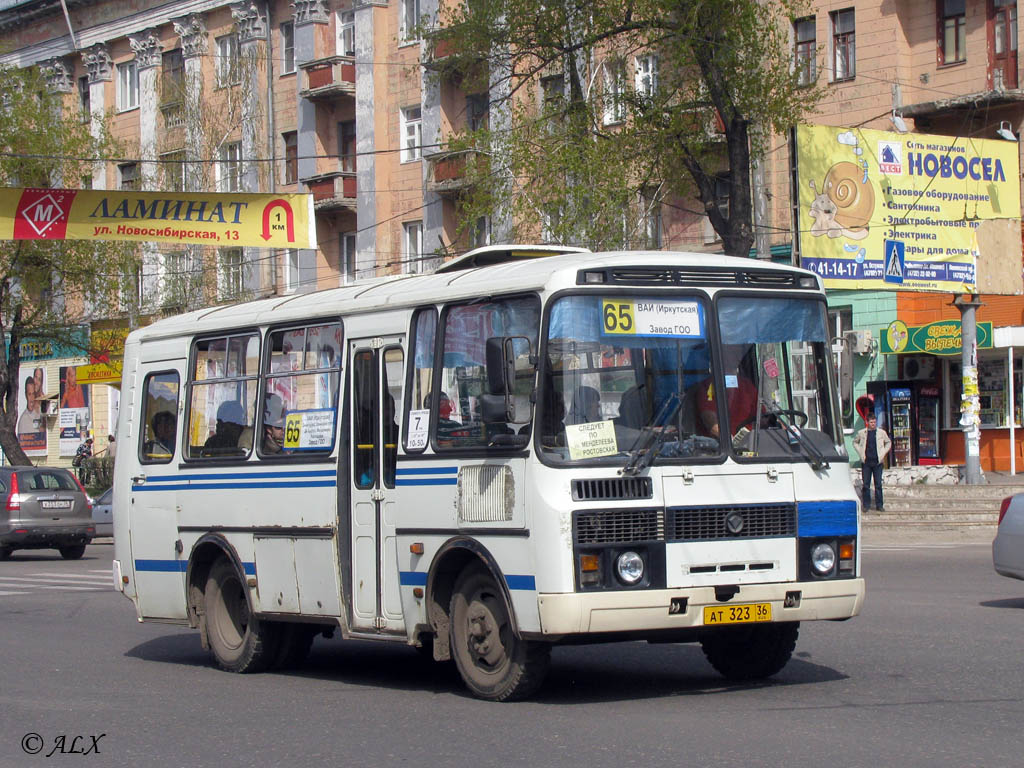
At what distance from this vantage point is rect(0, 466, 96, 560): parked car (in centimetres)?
2830

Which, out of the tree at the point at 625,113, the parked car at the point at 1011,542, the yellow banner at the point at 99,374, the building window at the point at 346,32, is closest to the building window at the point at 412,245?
the building window at the point at 346,32

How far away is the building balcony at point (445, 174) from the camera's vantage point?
43.0 meters

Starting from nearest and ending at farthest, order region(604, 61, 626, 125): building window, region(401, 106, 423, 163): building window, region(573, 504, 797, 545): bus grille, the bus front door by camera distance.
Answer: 1. region(573, 504, 797, 545): bus grille
2. the bus front door
3. region(604, 61, 626, 125): building window
4. region(401, 106, 423, 163): building window

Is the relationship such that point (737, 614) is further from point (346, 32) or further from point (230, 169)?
point (230, 169)

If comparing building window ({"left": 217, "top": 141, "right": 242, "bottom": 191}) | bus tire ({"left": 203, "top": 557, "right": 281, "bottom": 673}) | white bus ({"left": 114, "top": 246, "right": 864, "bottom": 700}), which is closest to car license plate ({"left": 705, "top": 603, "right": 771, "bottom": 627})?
white bus ({"left": 114, "top": 246, "right": 864, "bottom": 700})

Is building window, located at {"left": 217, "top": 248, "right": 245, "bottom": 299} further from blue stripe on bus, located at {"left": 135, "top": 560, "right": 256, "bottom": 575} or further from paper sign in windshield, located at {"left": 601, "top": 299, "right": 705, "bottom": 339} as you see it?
paper sign in windshield, located at {"left": 601, "top": 299, "right": 705, "bottom": 339}

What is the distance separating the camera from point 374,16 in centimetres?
4647

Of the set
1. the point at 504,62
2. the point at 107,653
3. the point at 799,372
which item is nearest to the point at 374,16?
the point at 504,62

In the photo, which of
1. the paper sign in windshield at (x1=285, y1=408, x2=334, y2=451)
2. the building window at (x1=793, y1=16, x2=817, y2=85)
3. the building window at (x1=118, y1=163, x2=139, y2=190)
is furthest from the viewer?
the building window at (x1=118, y1=163, x2=139, y2=190)

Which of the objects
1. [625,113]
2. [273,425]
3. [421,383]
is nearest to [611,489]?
[421,383]

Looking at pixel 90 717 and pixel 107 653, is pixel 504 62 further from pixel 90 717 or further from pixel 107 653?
pixel 90 717

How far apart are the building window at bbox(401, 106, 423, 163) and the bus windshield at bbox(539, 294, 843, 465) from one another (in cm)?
3631

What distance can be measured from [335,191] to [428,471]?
38139 millimetres

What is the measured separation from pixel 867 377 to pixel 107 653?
26825 mm
